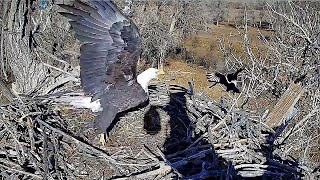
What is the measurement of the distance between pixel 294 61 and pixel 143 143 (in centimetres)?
373

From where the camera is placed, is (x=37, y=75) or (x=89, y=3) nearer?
(x=89, y=3)

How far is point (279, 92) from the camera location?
7758mm

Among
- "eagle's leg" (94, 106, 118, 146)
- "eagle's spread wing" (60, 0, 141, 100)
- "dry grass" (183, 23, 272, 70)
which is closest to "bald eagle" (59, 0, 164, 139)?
"eagle's spread wing" (60, 0, 141, 100)

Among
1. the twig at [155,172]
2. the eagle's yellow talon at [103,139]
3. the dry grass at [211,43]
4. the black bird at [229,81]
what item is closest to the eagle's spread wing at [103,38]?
the eagle's yellow talon at [103,139]

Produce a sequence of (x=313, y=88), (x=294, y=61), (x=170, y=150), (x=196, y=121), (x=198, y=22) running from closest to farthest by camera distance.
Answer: (x=170, y=150) < (x=196, y=121) < (x=313, y=88) < (x=294, y=61) < (x=198, y=22)

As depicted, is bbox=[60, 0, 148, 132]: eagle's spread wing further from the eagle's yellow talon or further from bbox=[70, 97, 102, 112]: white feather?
the eagle's yellow talon

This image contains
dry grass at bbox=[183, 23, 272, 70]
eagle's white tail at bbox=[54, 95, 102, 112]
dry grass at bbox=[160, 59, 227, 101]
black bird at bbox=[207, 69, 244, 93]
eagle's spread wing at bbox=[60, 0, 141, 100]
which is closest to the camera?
eagle's spread wing at bbox=[60, 0, 141, 100]

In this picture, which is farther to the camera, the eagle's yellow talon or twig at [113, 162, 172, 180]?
the eagle's yellow talon

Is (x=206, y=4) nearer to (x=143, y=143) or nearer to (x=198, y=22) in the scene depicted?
(x=198, y=22)

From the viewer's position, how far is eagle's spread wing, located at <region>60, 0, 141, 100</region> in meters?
4.29

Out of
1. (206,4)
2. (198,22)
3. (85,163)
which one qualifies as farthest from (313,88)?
(206,4)

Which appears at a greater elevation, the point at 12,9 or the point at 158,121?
the point at 12,9

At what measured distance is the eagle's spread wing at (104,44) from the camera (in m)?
4.29

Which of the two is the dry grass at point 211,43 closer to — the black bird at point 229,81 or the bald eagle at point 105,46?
the black bird at point 229,81
